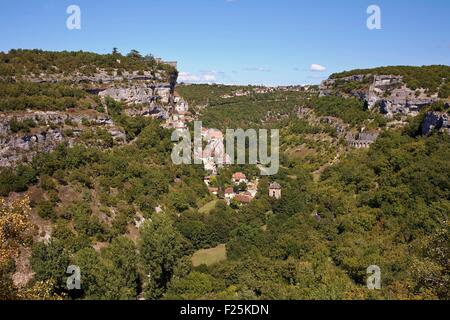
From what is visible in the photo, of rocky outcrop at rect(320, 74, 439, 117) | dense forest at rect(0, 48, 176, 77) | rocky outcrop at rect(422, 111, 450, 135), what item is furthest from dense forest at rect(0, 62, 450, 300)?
dense forest at rect(0, 48, 176, 77)

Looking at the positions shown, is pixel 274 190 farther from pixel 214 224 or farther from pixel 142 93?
pixel 142 93

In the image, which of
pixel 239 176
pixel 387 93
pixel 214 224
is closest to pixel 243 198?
pixel 239 176

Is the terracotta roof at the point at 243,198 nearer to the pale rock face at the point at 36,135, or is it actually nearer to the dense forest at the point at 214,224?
the dense forest at the point at 214,224

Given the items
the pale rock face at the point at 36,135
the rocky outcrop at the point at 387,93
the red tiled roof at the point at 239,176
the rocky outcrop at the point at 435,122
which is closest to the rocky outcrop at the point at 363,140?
the rocky outcrop at the point at 387,93

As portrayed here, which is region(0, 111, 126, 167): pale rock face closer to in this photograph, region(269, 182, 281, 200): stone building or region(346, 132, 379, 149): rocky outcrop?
region(269, 182, 281, 200): stone building

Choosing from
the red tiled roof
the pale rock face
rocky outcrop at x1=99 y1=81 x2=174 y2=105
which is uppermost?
rocky outcrop at x1=99 y1=81 x2=174 y2=105

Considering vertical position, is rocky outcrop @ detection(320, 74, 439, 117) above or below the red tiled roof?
above
